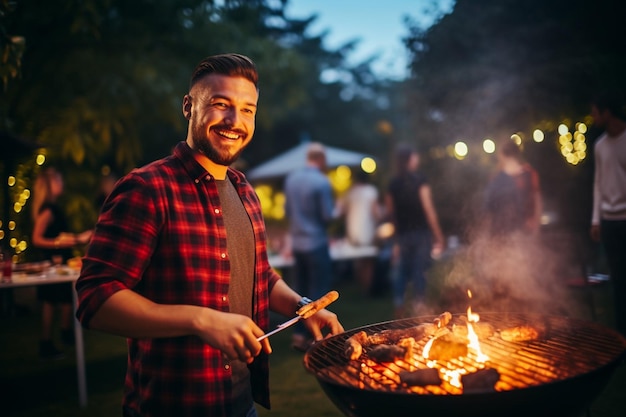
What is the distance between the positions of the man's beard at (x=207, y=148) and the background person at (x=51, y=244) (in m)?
5.15

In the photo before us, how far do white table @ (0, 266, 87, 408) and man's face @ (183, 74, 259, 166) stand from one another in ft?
11.0

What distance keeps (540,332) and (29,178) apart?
8.04 m

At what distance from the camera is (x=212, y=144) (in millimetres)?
2086

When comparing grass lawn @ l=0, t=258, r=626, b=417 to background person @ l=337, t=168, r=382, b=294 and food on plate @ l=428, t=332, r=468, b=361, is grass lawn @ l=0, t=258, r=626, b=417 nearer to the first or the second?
background person @ l=337, t=168, r=382, b=294

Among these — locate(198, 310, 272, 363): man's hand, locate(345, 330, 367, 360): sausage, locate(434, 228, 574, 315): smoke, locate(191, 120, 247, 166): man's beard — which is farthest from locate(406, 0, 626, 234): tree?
locate(198, 310, 272, 363): man's hand

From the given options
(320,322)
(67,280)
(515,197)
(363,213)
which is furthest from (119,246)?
(363,213)

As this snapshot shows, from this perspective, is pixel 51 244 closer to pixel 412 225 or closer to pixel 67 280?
pixel 67 280

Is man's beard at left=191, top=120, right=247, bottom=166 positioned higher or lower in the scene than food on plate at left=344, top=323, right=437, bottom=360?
higher

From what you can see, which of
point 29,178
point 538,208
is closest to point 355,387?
point 538,208

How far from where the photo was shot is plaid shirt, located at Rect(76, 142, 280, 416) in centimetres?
178

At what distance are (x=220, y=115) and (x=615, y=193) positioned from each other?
430cm

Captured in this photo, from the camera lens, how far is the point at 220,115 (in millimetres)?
2057

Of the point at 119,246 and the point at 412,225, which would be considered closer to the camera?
the point at 119,246

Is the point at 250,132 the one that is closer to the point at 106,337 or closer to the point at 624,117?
the point at 624,117
